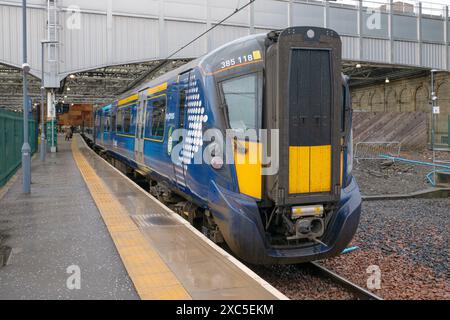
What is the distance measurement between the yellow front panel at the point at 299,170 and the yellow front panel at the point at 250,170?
15.2 inches

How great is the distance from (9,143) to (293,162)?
10.8 meters

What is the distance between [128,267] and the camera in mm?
4672

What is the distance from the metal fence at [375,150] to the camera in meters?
19.7

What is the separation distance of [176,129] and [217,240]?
7.42ft

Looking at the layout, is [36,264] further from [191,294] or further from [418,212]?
[418,212]

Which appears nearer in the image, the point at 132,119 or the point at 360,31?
the point at 132,119

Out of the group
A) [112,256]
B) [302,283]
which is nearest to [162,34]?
[112,256]

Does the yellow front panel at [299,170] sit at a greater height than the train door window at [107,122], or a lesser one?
lesser

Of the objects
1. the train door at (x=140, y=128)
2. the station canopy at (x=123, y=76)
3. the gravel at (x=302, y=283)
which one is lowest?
the gravel at (x=302, y=283)

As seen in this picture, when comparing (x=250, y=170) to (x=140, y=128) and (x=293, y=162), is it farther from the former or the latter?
(x=140, y=128)

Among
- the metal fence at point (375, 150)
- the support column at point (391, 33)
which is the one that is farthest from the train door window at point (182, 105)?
the support column at point (391, 33)

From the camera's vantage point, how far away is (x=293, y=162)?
17.0 feet

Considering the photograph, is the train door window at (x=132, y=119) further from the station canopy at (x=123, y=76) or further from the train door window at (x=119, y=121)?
the station canopy at (x=123, y=76)

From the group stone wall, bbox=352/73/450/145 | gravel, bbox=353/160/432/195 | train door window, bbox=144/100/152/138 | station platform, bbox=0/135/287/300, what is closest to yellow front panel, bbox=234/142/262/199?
station platform, bbox=0/135/287/300
